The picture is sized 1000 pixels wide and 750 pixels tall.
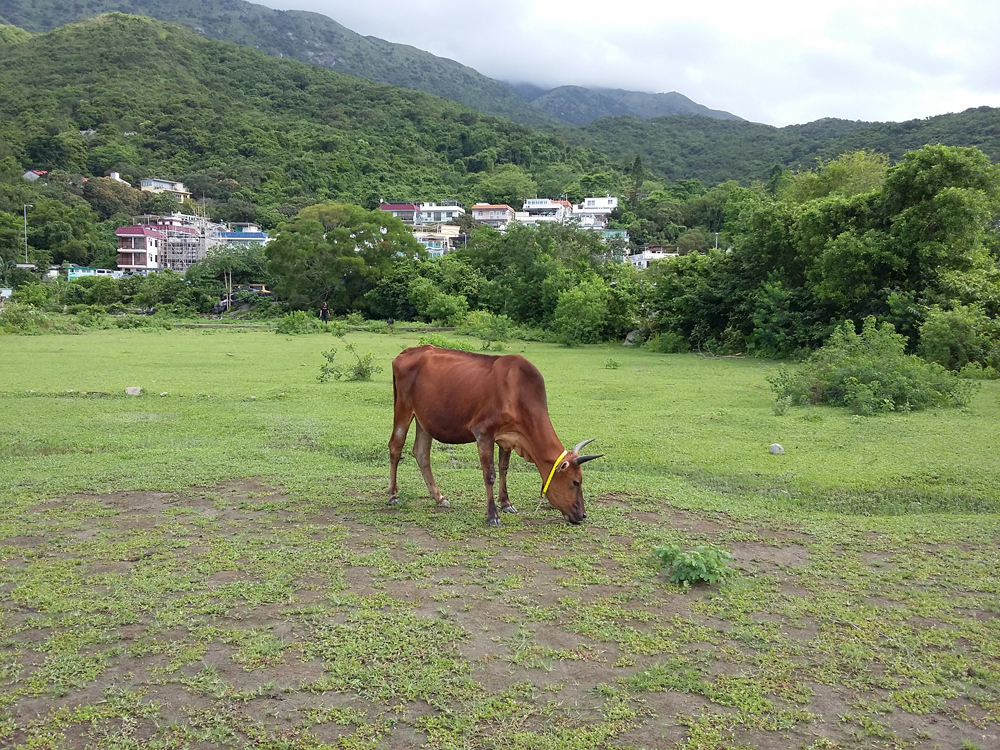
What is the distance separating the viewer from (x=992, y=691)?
13.9 feet

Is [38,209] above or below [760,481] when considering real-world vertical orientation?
above

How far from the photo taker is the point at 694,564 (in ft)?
18.8

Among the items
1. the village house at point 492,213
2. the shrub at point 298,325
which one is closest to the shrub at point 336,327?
the shrub at point 298,325

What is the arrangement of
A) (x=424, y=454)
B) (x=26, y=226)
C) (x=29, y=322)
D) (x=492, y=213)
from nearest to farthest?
(x=424, y=454) < (x=29, y=322) < (x=26, y=226) < (x=492, y=213)

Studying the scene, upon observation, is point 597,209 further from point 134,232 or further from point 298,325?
point 298,325

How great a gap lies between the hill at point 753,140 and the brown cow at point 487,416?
73.0 m

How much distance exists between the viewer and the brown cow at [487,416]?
7.15 meters

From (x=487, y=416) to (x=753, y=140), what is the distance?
13967cm

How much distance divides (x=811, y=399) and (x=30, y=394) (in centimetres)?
1581

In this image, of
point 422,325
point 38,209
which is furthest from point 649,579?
point 38,209

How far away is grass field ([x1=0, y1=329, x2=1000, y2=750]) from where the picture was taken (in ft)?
→ 13.0

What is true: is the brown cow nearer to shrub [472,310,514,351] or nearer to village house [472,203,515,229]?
shrub [472,310,514,351]

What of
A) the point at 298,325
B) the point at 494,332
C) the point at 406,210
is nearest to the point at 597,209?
the point at 406,210

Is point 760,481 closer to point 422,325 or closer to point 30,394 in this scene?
point 30,394
